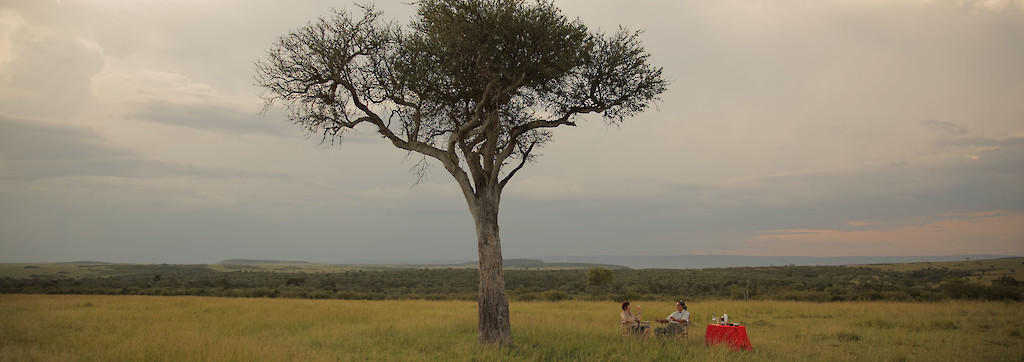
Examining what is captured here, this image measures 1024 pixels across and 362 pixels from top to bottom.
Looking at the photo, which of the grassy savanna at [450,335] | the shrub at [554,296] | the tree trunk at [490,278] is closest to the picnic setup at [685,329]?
the grassy savanna at [450,335]

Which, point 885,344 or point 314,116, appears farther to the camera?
point 314,116

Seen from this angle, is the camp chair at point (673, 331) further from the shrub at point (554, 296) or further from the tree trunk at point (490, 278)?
the shrub at point (554, 296)

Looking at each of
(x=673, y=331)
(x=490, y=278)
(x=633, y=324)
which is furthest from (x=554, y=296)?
(x=490, y=278)

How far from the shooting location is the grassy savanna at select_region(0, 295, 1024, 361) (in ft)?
43.8

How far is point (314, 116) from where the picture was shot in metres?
18.0

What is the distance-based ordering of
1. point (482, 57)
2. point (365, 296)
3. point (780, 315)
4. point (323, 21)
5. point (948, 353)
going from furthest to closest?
point (365, 296) < point (780, 315) < point (323, 21) < point (482, 57) < point (948, 353)

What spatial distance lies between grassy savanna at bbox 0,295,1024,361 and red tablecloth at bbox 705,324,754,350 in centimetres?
42

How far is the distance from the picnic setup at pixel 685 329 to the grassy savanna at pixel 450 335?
0.37 meters

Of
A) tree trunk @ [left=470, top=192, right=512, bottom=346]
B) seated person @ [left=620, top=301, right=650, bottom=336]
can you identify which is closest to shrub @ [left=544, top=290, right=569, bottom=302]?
seated person @ [left=620, top=301, right=650, bottom=336]

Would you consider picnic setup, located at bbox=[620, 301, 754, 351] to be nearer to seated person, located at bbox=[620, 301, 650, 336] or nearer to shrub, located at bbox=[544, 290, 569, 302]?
seated person, located at bbox=[620, 301, 650, 336]

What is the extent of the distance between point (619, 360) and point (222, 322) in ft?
50.8

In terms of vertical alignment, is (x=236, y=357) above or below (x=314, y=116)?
below

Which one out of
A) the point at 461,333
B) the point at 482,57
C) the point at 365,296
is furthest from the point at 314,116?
the point at 365,296

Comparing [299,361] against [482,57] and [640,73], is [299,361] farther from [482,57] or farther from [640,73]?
[640,73]
